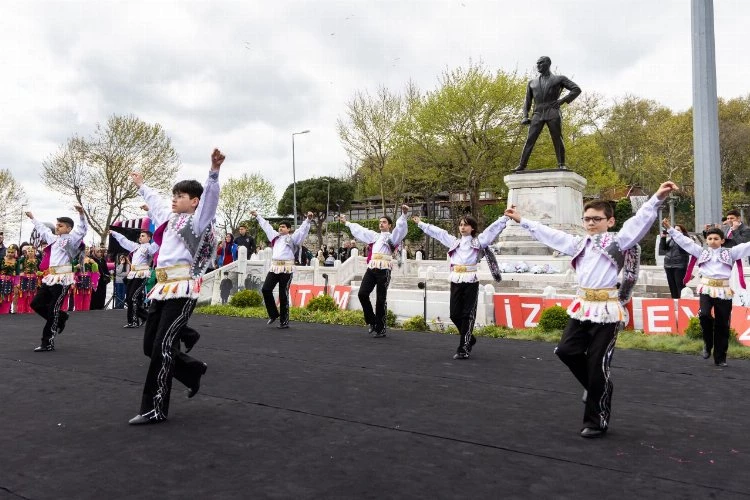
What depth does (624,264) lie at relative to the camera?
5027 mm

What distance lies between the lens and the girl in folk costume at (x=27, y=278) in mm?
15383

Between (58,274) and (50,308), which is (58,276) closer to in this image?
(58,274)

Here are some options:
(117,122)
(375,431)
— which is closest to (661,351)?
(375,431)

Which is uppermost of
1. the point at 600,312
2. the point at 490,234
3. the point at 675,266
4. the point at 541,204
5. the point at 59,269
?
the point at 541,204

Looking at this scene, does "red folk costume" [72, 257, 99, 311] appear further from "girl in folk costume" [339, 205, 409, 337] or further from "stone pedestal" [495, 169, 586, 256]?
"stone pedestal" [495, 169, 586, 256]

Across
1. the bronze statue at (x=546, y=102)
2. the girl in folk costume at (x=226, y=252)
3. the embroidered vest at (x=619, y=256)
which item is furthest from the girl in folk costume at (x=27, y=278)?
the embroidered vest at (x=619, y=256)

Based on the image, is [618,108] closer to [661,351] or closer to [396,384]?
[661,351]

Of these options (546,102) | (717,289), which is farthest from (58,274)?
(546,102)

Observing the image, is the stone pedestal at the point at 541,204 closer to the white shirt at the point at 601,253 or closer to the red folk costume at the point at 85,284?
the white shirt at the point at 601,253

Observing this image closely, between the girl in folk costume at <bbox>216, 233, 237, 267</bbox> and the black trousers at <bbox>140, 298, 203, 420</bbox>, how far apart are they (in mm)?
15174

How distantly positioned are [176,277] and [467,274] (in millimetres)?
4527

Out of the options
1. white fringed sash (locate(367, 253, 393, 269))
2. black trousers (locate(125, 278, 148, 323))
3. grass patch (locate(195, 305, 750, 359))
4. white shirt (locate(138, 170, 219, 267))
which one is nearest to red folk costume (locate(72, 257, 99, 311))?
grass patch (locate(195, 305, 750, 359))

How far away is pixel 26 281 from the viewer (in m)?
15.5

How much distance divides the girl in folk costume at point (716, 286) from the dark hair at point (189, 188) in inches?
255
